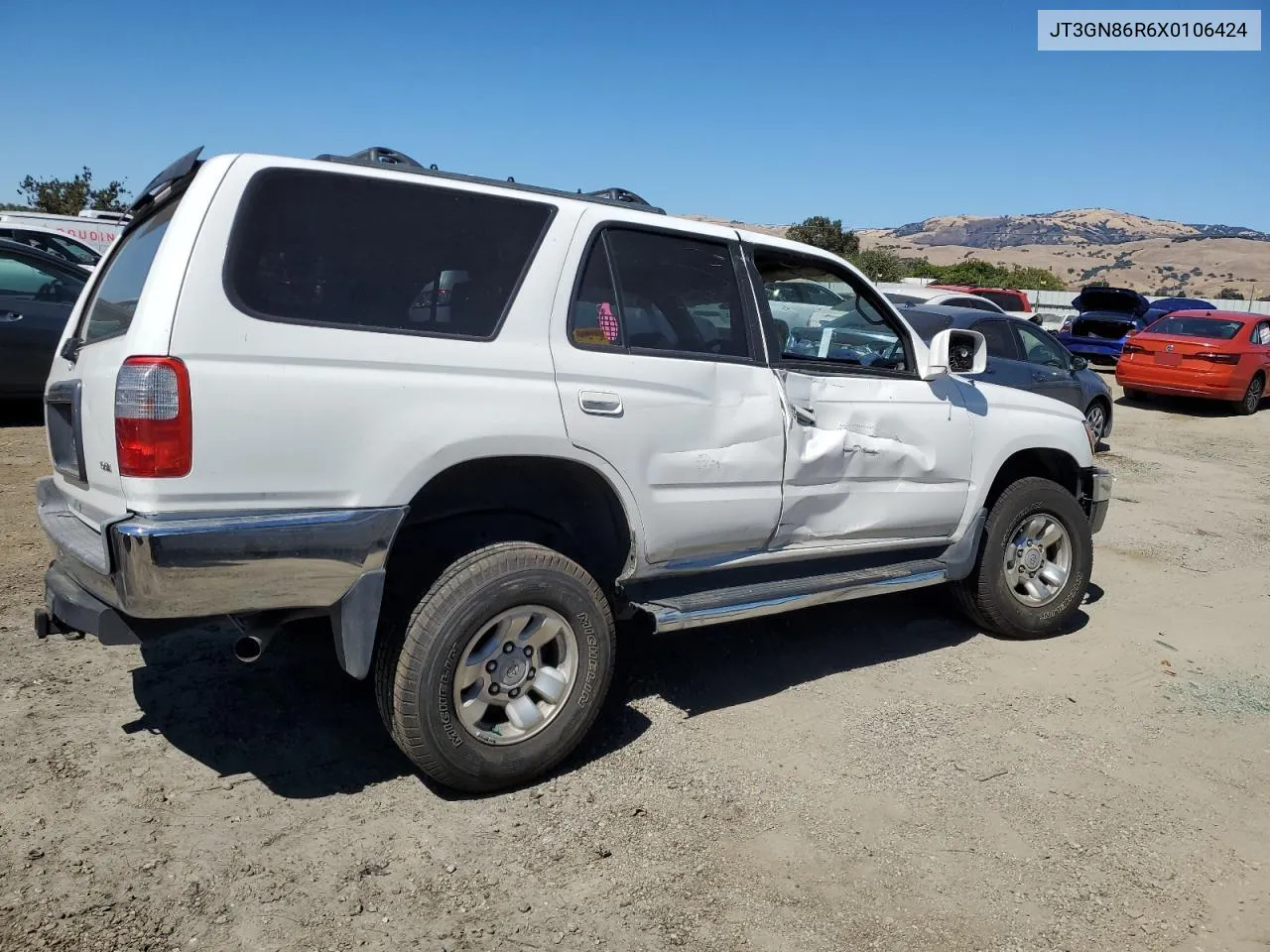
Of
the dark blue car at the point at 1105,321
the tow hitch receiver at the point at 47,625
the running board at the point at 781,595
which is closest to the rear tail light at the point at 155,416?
the tow hitch receiver at the point at 47,625

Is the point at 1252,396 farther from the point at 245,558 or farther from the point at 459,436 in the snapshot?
the point at 245,558

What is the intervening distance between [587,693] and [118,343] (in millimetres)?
1900

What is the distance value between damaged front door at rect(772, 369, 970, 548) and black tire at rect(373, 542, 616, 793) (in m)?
1.04

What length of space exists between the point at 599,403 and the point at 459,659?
100 centimetres

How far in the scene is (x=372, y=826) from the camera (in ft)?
10.8

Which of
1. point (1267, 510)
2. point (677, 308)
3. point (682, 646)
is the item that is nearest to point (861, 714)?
point (682, 646)

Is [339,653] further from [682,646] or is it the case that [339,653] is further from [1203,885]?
[1203,885]

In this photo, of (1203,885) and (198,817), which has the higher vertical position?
(198,817)

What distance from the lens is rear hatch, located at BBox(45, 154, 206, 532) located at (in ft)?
9.43

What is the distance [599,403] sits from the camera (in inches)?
140

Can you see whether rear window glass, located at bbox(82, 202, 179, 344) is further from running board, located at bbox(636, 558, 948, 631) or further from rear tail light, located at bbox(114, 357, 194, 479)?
running board, located at bbox(636, 558, 948, 631)

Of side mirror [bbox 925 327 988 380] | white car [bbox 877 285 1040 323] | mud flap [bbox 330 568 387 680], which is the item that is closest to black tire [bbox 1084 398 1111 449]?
white car [bbox 877 285 1040 323]

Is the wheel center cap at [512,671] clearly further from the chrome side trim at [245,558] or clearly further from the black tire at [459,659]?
the chrome side trim at [245,558]

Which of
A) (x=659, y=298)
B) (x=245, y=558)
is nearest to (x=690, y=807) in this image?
(x=245, y=558)
